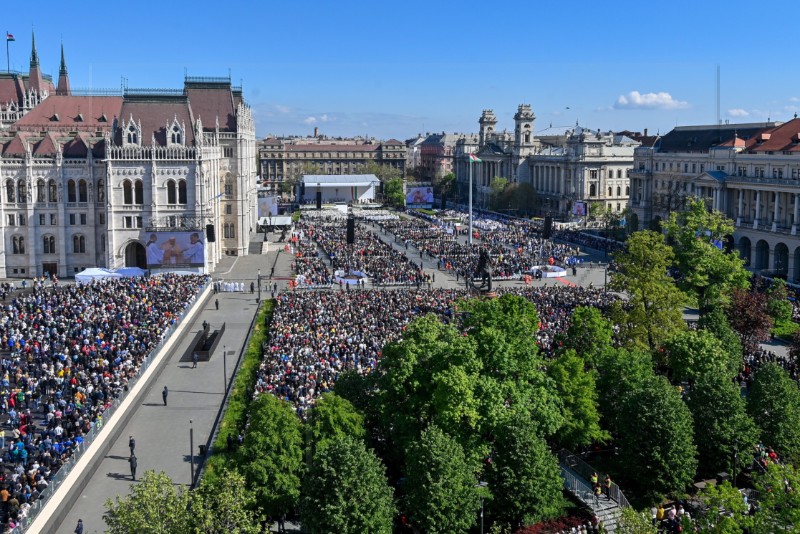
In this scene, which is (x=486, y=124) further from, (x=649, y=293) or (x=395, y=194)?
(x=649, y=293)

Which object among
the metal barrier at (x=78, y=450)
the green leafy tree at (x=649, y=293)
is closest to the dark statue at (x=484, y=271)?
the green leafy tree at (x=649, y=293)

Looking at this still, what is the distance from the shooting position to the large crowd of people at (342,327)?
42094 mm

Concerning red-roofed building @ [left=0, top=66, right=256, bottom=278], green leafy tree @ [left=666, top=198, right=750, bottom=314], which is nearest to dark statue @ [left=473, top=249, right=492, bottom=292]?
green leafy tree @ [left=666, top=198, right=750, bottom=314]

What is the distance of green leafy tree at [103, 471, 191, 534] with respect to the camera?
2253 centimetres

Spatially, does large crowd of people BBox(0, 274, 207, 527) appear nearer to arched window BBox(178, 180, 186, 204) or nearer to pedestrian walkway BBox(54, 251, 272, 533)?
pedestrian walkway BBox(54, 251, 272, 533)

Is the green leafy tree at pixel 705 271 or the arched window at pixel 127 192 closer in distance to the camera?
the green leafy tree at pixel 705 271

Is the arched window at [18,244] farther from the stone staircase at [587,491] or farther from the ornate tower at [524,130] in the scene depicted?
the ornate tower at [524,130]

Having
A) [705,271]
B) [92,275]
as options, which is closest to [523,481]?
[705,271]

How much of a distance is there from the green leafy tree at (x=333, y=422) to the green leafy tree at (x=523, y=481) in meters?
5.11

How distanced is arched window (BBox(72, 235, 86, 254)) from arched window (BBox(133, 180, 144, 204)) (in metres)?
6.65

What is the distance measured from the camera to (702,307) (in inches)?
2411

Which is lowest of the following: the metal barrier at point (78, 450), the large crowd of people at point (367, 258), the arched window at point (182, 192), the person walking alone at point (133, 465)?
the person walking alone at point (133, 465)

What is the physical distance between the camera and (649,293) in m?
50.0

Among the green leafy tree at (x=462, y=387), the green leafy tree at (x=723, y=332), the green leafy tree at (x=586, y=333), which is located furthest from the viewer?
the green leafy tree at (x=723, y=332)
